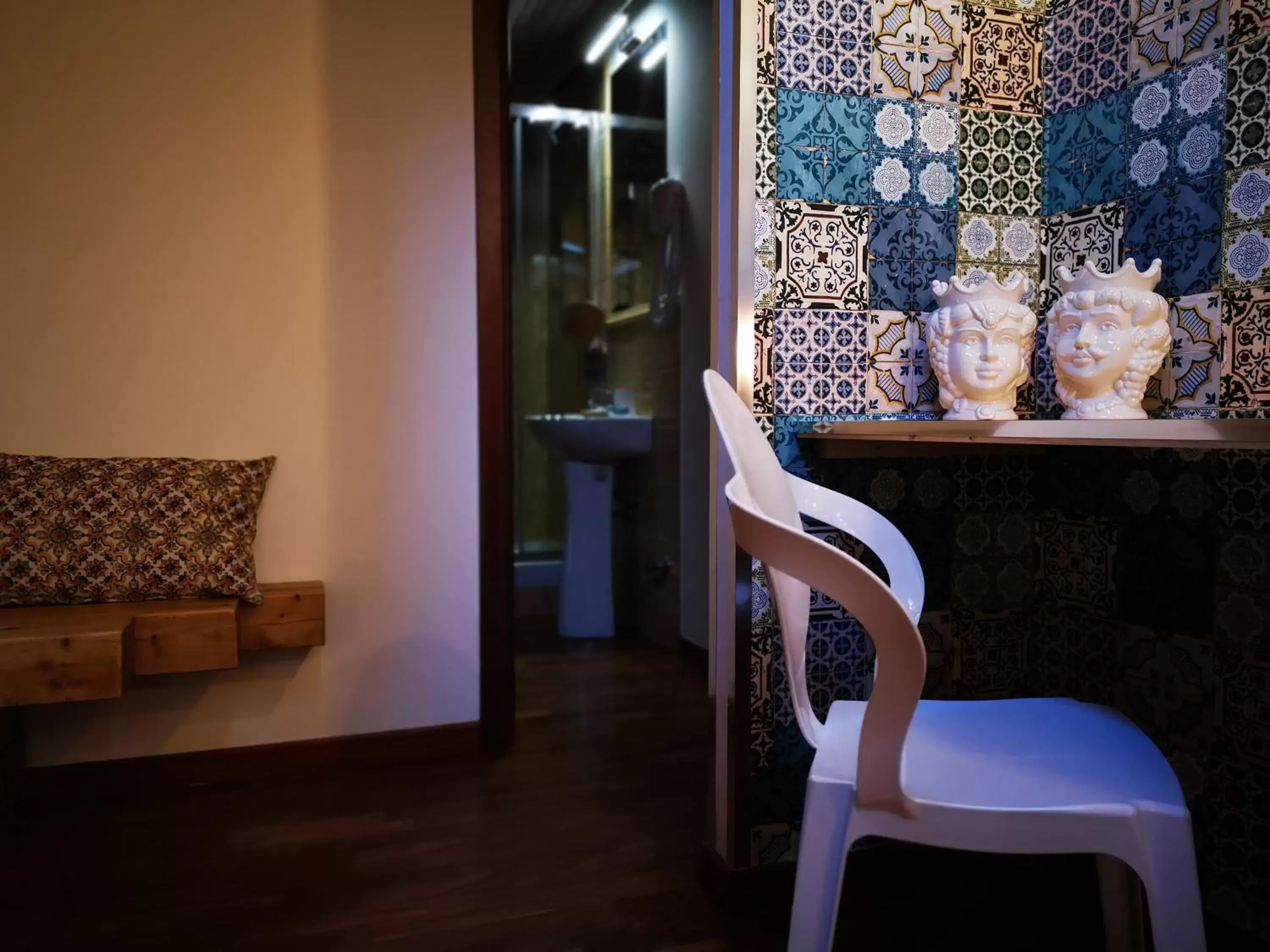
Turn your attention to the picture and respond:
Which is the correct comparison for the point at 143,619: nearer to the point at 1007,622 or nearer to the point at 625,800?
the point at 625,800

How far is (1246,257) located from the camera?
146cm

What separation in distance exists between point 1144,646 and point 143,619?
6.90 feet

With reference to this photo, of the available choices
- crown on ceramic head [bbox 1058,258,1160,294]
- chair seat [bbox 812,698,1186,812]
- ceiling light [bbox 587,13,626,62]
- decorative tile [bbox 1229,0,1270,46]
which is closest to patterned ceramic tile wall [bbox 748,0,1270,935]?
decorative tile [bbox 1229,0,1270,46]

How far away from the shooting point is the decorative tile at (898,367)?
69.0 inches

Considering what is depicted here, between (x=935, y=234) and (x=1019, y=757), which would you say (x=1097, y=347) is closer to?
(x=935, y=234)

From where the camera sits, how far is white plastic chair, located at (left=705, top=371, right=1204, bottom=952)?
3.19ft

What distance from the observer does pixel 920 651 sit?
3.12 feet

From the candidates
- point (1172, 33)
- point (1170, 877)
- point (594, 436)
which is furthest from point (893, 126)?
point (594, 436)

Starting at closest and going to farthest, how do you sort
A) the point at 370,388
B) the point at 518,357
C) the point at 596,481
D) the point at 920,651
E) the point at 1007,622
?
the point at 920,651 → the point at 1007,622 → the point at 370,388 → the point at 596,481 → the point at 518,357

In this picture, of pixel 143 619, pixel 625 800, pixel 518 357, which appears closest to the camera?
pixel 143 619

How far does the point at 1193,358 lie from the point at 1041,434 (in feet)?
1.61

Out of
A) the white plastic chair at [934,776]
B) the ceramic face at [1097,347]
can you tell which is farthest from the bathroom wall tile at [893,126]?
the white plastic chair at [934,776]

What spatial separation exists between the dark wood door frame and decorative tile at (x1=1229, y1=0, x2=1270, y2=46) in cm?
172

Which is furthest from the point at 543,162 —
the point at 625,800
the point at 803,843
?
the point at 803,843
